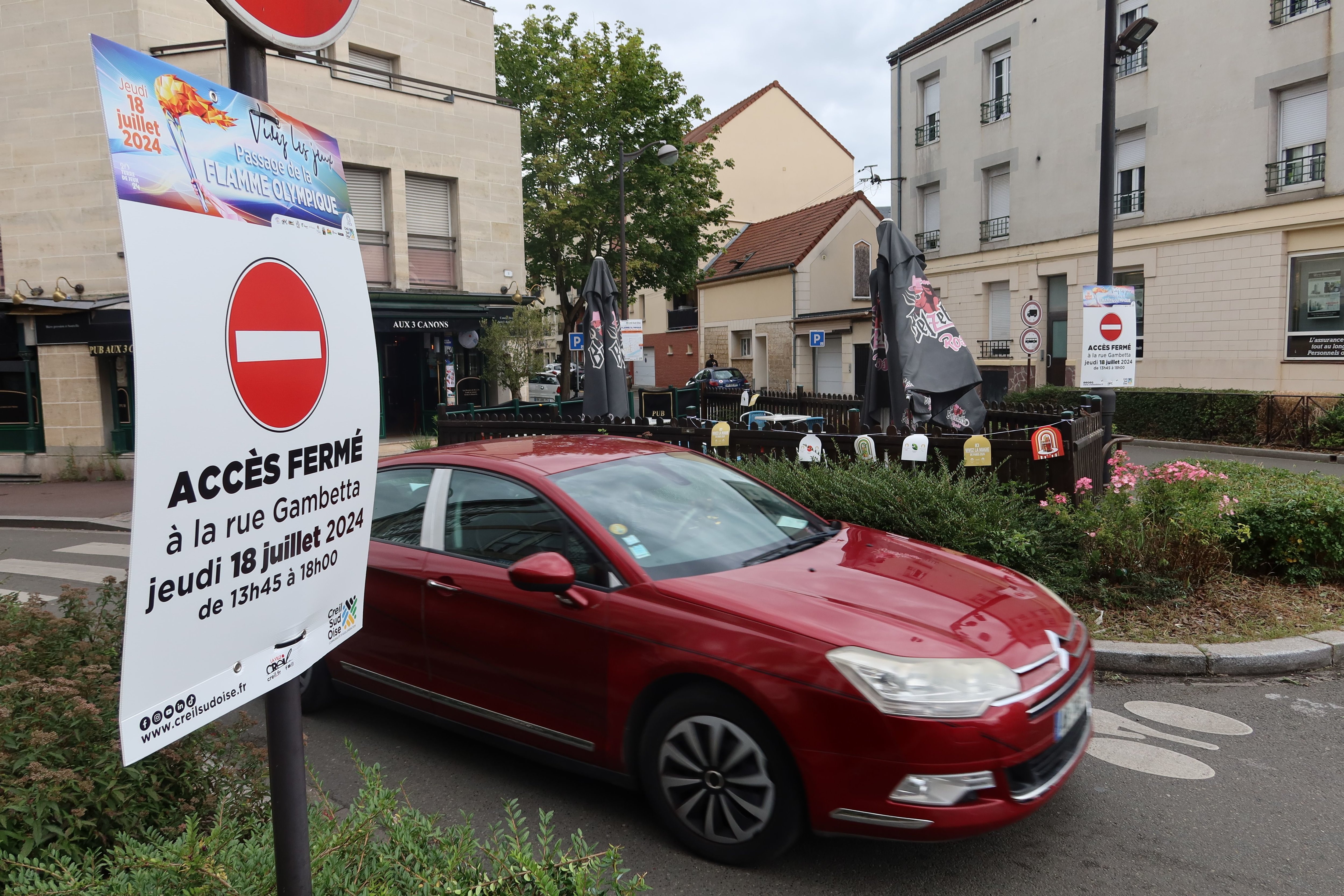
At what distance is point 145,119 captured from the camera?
4.41 feet

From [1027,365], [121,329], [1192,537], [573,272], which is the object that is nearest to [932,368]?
[1192,537]

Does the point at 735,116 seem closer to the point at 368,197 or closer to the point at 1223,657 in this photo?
the point at 368,197

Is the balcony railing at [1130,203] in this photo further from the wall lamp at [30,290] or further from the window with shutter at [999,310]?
the wall lamp at [30,290]

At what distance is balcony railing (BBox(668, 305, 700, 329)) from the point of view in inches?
1724

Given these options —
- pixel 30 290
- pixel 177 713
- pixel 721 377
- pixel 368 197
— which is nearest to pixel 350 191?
pixel 368 197

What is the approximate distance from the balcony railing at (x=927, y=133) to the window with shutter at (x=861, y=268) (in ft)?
25.3

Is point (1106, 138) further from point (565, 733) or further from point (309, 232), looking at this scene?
point (309, 232)

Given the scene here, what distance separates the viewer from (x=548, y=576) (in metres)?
3.73

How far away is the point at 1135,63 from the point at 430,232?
1767 cm

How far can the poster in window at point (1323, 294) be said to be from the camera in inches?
740

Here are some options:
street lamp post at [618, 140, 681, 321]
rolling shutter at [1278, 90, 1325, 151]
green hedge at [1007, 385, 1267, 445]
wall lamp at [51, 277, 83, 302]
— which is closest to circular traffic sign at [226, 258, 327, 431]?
green hedge at [1007, 385, 1267, 445]

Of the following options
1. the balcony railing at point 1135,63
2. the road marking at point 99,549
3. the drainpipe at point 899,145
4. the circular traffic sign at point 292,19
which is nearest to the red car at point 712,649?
the circular traffic sign at point 292,19

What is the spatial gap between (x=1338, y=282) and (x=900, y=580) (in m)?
20.0

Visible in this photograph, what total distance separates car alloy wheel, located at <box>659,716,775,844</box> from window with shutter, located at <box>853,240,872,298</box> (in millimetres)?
35156
